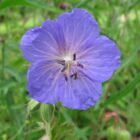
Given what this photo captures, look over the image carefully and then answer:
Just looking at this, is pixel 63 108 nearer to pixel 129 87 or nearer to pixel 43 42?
pixel 129 87

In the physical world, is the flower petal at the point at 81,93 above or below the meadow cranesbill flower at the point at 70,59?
below

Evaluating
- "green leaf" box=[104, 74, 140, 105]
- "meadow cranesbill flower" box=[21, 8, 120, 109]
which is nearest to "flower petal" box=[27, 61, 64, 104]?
"meadow cranesbill flower" box=[21, 8, 120, 109]

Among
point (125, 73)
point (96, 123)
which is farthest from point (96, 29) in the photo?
point (125, 73)

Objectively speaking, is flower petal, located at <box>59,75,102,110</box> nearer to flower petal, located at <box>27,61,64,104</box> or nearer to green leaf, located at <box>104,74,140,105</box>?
flower petal, located at <box>27,61,64,104</box>

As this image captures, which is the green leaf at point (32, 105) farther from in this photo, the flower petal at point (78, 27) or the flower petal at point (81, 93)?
the flower petal at point (78, 27)

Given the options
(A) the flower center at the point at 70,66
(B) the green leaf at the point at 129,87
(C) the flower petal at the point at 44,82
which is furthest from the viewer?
(B) the green leaf at the point at 129,87

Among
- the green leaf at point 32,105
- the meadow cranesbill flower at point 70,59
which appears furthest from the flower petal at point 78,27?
the green leaf at point 32,105

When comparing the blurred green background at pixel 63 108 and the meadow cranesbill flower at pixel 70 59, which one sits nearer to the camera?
the meadow cranesbill flower at pixel 70 59

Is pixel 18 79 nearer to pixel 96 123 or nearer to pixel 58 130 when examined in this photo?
pixel 58 130
